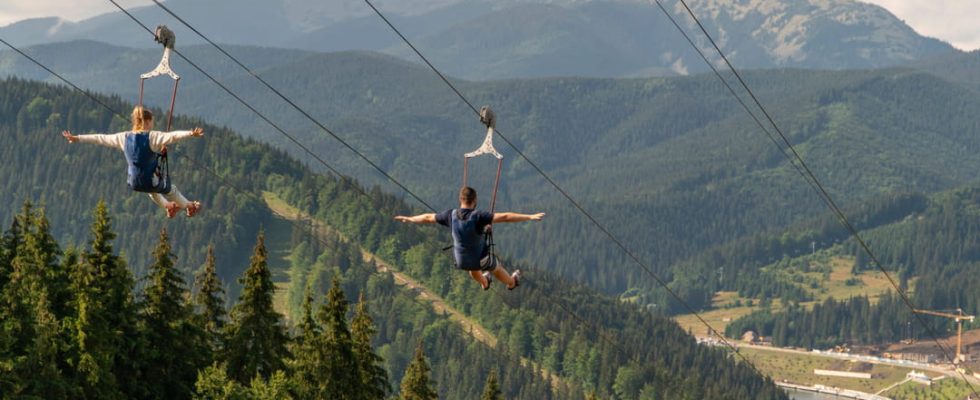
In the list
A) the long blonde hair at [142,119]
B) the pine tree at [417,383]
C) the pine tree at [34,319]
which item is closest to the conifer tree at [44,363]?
the pine tree at [34,319]

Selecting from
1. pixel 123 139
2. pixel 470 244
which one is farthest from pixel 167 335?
pixel 470 244

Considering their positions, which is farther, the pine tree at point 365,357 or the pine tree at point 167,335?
the pine tree at point 365,357

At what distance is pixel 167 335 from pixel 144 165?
36124mm

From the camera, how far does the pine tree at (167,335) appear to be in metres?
80.0

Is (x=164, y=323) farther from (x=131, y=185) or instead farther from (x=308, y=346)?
(x=131, y=185)

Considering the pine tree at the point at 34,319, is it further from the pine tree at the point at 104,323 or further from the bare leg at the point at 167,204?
the bare leg at the point at 167,204

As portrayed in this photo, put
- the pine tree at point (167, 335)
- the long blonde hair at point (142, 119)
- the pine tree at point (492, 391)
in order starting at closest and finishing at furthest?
1. the long blonde hair at point (142, 119)
2. the pine tree at point (167, 335)
3. the pine tree at point (492, 391)

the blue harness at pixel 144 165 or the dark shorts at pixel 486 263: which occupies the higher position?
the blue harness at pixel 144 165

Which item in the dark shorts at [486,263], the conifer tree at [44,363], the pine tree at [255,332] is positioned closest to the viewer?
the dark shorts at [486,263]

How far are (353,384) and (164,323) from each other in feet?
33.1

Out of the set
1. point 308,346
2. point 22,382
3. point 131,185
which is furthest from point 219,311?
point 131,185

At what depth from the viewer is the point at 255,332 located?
88500 mm

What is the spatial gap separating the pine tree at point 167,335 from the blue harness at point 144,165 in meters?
32.8

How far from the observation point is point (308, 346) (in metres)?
84.2
